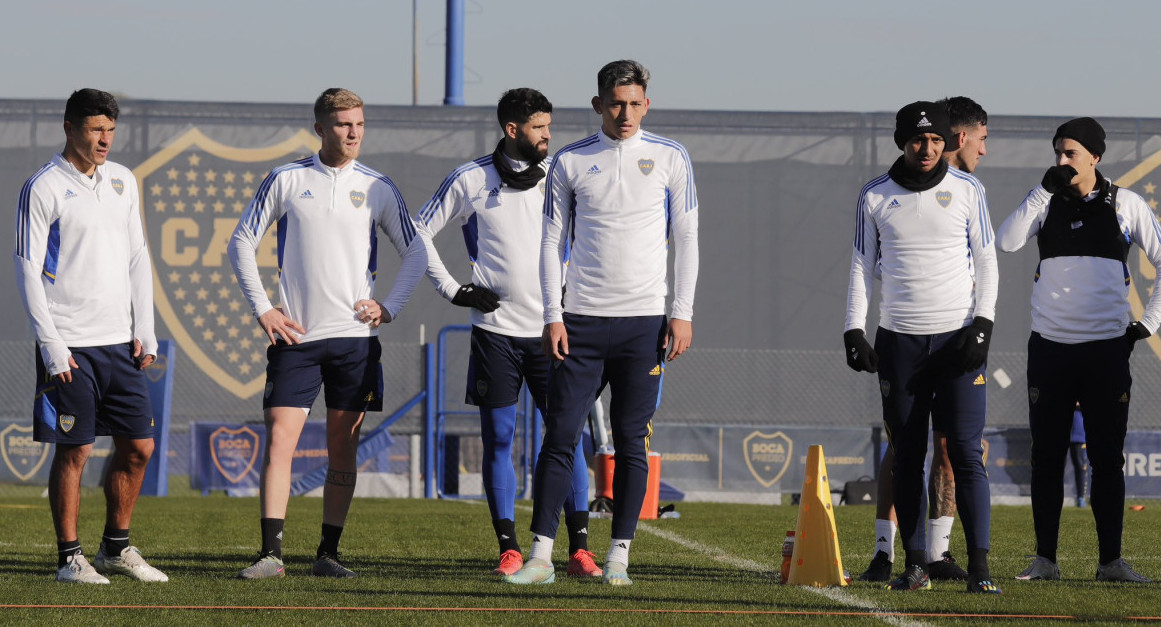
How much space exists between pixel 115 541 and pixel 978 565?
3.48 metres

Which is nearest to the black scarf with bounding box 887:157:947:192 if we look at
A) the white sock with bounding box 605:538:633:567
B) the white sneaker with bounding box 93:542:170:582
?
the white sock with bounding box 605:538:633:567

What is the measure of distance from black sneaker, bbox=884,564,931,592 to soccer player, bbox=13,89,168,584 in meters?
2.92

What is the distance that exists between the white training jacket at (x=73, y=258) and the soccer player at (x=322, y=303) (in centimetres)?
50

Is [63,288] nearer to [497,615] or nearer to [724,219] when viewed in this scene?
[497,615]

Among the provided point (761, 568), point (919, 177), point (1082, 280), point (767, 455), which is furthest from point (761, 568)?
point (767, 455)

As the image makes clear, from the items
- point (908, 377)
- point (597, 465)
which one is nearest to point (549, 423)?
point (908, 377)

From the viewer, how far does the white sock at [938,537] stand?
6523 mm

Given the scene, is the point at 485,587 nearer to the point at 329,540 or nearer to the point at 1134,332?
the point at 329,540

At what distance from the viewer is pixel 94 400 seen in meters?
6.17

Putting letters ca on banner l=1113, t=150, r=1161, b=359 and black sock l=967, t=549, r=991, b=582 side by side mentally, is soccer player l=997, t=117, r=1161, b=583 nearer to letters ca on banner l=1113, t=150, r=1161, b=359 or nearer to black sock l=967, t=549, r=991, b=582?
black sock l=967, t=549, r=991, b=582

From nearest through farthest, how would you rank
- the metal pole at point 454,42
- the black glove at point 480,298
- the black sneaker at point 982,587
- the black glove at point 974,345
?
the black sneaker at point 982,587 → the black glove at point 974,345 → the black glove at point 480,298 → the metal pole at point 454,42

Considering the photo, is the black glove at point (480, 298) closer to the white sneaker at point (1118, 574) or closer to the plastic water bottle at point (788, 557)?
the plastic water bottle at point (788, 557)

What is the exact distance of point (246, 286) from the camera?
646 cm

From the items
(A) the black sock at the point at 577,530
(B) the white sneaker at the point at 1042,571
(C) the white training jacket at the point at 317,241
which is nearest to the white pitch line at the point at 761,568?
(A) the black sock at the point at 577,530
